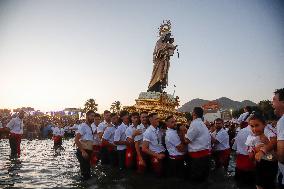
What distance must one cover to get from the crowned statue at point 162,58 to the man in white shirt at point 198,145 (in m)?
14.3

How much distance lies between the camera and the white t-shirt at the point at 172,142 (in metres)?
8.30

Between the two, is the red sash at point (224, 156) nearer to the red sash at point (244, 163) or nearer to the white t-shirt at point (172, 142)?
the red sash at point (244, 163)

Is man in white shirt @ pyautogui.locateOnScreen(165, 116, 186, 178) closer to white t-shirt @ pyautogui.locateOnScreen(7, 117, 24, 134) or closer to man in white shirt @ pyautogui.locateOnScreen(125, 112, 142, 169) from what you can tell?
man in white shirt @ pyautogui.locateOnScreen(125, 112, 142, 169)

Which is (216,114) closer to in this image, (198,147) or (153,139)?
(153,139)

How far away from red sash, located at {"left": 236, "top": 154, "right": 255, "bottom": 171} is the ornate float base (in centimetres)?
1058

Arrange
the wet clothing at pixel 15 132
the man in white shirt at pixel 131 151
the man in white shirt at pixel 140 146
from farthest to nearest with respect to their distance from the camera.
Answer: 1. the wet clothing at pixel 15 132
2. the man in white shirt at pixel 131 151
3. the man in white shirt at pixel 140 146

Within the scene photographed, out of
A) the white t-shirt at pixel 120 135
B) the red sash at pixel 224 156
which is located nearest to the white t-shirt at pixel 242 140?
the red sash at pixel 224 156

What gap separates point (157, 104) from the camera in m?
20.0

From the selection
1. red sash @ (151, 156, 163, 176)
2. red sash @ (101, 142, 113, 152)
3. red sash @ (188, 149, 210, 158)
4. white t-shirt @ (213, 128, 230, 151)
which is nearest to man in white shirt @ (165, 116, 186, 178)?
red sash @ (151, 156, 163, 176)

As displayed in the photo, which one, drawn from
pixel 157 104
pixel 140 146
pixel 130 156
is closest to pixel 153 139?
pixel 140 146

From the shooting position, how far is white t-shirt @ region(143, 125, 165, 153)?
27.7ft

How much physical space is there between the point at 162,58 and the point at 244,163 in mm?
14925

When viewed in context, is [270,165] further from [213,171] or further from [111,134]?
[111,134]

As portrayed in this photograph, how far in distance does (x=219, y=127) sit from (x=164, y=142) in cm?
274
